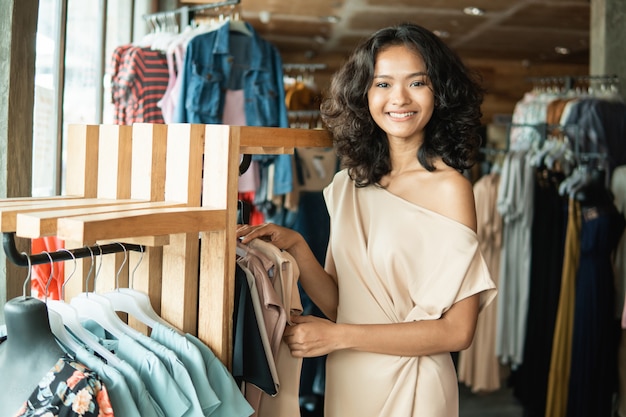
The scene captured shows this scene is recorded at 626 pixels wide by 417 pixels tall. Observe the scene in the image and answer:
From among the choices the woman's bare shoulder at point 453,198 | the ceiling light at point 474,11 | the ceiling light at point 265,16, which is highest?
the ceiling light at point 474,11

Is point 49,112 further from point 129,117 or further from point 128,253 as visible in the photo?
point 128,253

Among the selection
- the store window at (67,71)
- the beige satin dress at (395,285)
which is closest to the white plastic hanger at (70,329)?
the beige satin dress at (395,285)

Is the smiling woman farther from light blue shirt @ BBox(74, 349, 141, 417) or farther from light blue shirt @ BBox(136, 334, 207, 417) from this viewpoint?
light blue shirt @ BBox(74, 349, 141, 417)

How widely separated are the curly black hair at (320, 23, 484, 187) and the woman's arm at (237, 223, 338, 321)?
242mm

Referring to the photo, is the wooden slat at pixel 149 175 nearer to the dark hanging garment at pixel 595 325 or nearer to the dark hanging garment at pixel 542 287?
the dark hanging garment at pixel 595 325

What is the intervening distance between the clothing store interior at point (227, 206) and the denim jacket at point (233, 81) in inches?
0.4

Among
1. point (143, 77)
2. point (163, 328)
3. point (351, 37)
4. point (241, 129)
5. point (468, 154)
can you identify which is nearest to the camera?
point (163, 328)

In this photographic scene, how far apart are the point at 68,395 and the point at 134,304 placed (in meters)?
0.38

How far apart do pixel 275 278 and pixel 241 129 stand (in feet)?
1.25

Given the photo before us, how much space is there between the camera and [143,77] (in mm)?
3455

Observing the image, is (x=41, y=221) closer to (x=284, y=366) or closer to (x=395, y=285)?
(x=284, y=366)

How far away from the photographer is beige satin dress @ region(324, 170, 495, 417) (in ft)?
5.91

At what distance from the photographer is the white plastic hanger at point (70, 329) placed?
4.28 feet

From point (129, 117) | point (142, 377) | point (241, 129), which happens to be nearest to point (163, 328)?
point (142, 377)
